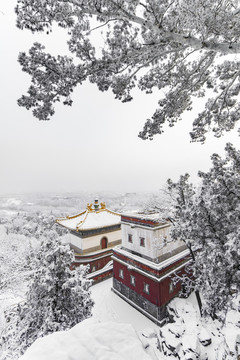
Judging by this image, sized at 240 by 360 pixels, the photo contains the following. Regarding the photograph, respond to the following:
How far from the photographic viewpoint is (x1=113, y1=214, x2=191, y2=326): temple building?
10.2 metres

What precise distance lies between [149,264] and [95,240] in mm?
7319

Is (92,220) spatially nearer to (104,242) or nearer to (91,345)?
(104,242)

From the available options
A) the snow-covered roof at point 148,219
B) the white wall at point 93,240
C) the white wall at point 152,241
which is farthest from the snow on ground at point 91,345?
the white wall at point 93,240

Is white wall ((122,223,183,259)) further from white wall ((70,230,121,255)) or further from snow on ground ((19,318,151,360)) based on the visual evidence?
snow on ground ((19,318,151,360))

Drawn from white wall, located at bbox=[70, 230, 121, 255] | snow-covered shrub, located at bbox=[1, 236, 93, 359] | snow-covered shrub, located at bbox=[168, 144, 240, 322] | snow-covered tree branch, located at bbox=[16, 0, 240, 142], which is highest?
snow-covered tree branch, located at bbox=[16, 0, 240, 142]

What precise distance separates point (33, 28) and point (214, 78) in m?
6.55

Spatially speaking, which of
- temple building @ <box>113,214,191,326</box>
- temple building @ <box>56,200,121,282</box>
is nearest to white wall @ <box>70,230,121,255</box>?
temple building @ <box>56,200,121,282</box>

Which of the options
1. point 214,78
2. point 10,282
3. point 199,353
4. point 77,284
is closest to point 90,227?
point 10,282

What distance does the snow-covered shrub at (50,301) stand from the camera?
5707 millimetres

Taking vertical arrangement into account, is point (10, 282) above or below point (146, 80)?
below

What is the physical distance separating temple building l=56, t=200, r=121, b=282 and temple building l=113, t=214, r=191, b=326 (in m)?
3.62

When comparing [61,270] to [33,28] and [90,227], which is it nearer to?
[33,28]

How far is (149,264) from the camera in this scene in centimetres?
1041

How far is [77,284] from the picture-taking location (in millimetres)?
6273
